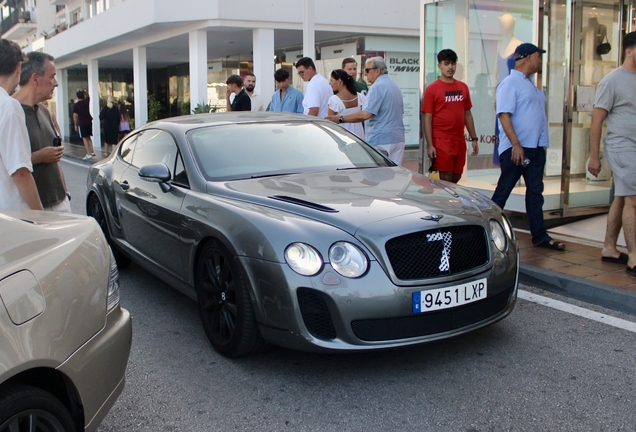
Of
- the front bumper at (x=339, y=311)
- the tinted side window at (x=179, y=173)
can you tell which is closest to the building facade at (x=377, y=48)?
the tinted side window at (x=179, y=173)

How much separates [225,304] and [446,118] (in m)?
3.80

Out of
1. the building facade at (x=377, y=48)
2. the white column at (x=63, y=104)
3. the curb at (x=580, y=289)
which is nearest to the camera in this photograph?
the curb at (x=580, y=289)

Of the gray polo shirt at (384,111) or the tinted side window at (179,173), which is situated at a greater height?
the gray polo shirt at (384,111)

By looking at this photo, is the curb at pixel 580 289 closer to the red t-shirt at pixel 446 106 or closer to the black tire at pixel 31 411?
the red t-shirt at pixel 446 106

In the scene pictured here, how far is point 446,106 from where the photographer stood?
6785mm

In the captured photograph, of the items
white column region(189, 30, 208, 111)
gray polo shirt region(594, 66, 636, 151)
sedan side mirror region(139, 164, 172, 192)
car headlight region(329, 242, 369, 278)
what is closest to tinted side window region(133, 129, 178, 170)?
sedan side mirror region(139, 164, 172, 192)

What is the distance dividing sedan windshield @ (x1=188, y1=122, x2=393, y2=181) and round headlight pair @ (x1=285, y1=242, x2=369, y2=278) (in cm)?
118

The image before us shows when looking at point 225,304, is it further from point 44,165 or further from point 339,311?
point 44,165

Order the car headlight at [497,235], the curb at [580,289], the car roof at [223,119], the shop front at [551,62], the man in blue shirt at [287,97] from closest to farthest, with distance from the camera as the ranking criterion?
1. the car headlight at [497,235]
2. the curb at [580,289]
3. the car roof at [223,119]
4. the shop front at [551,62]
5. the man in blue shirt at [287,97]

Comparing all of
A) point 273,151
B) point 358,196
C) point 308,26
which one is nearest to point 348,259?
point 358,196

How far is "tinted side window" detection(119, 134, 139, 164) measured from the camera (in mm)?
5746

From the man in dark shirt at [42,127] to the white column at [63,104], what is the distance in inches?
1212

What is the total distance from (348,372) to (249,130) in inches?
80.6

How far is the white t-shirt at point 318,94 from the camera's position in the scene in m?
8.66
